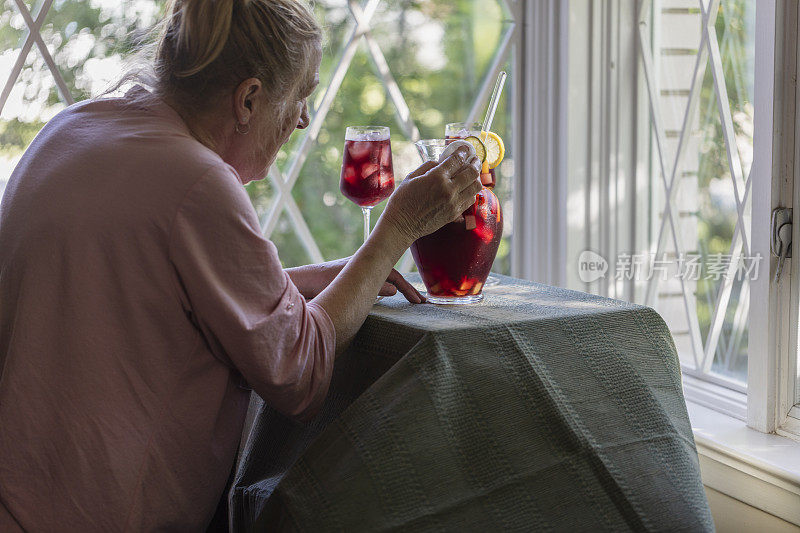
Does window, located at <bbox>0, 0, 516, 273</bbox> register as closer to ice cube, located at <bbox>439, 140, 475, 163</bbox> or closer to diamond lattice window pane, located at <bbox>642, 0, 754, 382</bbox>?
diamond lattice window pane, located at <bbox>642, 0, 754, 382</bbox>

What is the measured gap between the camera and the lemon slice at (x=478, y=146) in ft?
4.50

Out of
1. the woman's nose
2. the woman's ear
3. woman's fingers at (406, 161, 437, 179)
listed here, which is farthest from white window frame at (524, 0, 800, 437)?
the woman's ear

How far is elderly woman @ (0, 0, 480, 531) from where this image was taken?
1.08 meters

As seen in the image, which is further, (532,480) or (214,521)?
(214,521)

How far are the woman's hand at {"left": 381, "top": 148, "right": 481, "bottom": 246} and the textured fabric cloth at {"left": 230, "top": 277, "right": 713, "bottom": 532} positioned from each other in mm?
137

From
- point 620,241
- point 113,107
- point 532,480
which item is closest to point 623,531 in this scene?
point 532,480

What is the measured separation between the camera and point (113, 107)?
1.23m

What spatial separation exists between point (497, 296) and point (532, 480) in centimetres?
41

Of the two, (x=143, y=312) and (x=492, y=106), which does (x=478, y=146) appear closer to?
(x=492, y=106)

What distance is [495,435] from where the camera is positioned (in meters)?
1.10

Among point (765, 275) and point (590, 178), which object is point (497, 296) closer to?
point (765, 275)

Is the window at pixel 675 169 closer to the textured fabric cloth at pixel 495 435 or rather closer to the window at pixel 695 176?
the window at pixel 695 176

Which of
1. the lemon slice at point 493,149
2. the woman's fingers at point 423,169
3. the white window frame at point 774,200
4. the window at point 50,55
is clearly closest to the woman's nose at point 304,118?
the woman's fingers at point 423,169

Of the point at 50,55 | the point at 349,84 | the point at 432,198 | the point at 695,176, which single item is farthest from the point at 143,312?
the point at 695,176
